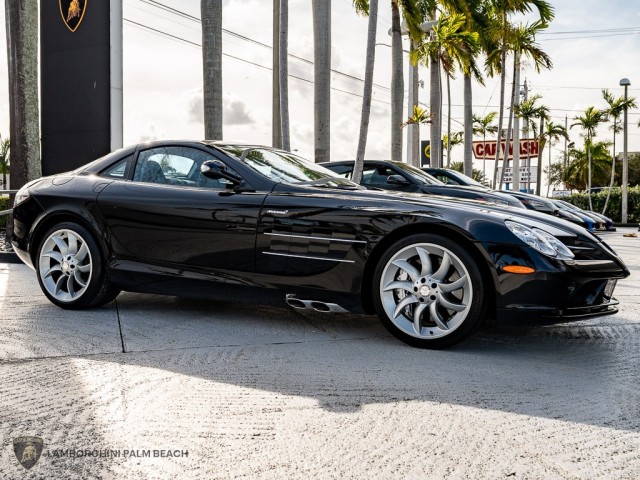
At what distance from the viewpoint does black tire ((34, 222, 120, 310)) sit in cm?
551

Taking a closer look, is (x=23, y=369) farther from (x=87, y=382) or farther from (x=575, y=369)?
(x=575, y=369)

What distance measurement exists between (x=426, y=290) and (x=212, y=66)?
8544 mm

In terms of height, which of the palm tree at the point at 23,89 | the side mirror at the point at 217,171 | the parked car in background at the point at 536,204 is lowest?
the parked car in background at the point at 536,204

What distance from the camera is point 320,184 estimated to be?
514cm

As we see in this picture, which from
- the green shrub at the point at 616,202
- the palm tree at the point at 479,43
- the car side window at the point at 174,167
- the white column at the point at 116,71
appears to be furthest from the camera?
the green shrub at the point at 616,202

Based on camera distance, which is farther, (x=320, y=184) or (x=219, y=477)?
(x=320, y=184)

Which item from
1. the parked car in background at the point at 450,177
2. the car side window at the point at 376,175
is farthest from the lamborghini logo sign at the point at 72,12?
the parked car in background at the point at 450,177

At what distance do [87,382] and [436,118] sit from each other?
22.3m

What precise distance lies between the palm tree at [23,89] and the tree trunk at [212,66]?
3037 mm

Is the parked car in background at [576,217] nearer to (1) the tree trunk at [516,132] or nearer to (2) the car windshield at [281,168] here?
(1) the tree trunk at [516,132]

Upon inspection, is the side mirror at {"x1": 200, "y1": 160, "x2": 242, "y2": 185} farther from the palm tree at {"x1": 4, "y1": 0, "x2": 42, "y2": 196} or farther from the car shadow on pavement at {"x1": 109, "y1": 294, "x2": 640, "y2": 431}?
the palm tree at {"x1": 4, "y1": 0, "x2": 42, "y2": 196}

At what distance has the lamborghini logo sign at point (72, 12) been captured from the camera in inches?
440

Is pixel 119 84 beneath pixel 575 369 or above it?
above

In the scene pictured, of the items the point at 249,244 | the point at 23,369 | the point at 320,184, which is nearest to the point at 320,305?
the point at 249,244
